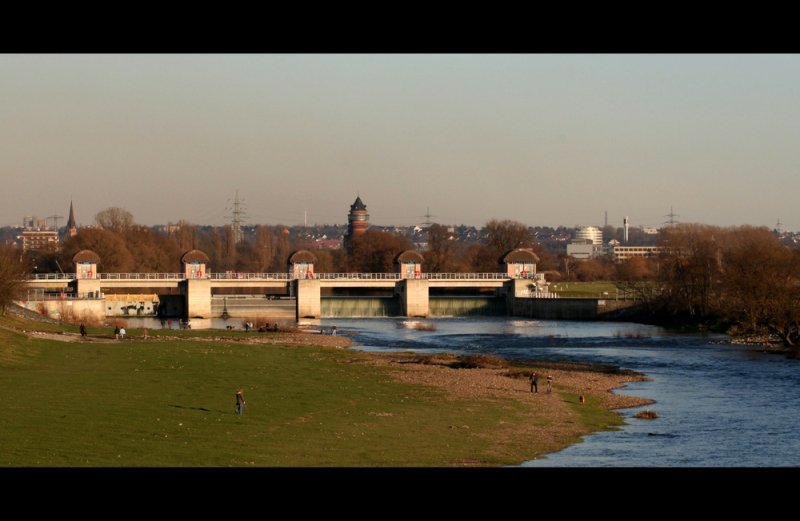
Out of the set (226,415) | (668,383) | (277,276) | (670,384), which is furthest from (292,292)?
(226,415)

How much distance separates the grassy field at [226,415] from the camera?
25406 mm

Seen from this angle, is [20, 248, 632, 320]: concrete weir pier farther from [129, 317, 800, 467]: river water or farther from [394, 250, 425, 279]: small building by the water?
[129, 317, 800, 467]: river water

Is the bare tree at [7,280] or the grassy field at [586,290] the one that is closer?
the bare tree at [7,280]

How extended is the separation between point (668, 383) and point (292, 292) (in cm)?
7073

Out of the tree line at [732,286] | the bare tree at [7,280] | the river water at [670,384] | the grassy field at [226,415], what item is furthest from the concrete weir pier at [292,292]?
the grassy field at [226,415]

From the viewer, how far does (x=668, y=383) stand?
47.7m

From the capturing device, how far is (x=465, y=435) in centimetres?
3066

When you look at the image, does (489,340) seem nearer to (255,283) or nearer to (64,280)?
(255,283)

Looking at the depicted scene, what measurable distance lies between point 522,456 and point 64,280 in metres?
86.9

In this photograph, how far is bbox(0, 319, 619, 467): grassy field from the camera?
25.4m

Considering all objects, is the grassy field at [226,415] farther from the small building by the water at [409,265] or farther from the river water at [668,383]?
the small building by the water at [409,265]

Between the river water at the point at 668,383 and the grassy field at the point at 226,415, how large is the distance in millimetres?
2379
